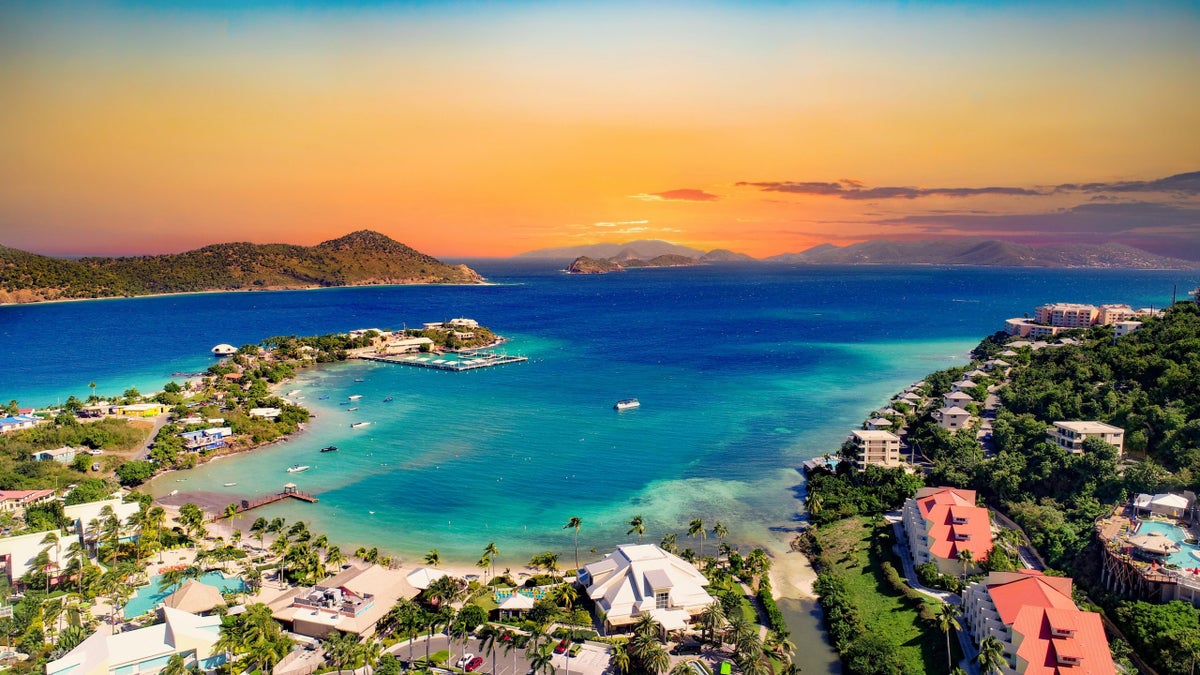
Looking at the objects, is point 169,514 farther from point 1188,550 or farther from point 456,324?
point 456,324

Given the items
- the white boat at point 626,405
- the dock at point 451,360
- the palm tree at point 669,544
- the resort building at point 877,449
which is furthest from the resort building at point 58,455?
the resort building at point 877,449

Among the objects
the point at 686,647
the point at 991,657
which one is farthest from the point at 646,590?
the point at 991,657

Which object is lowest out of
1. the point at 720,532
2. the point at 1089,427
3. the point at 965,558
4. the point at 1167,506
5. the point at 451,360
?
the point at 720,532

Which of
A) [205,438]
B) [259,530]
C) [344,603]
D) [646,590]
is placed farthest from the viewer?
[205,438]

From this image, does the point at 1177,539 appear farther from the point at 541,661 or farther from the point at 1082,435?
the point at 541,661

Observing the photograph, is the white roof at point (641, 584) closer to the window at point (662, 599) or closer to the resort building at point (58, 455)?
the window at point (662, 599)

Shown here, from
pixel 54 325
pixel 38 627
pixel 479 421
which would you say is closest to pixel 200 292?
pixel 54 325

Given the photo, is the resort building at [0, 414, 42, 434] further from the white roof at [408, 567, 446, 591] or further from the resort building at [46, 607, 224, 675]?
the white roof at [408, 567, 446, 591]

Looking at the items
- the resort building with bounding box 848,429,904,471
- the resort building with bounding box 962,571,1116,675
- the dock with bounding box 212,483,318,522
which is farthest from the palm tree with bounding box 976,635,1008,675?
the dock with bounding box 212,483,318,522

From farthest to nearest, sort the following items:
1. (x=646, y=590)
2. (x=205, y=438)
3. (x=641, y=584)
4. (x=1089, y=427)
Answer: (x=205, y=438) → (x=1089, y=427) → (x=641, y=584) → (x=646, y=590)
